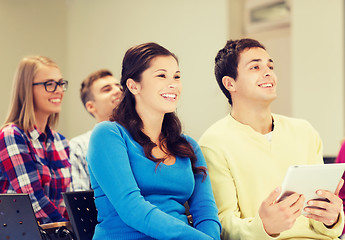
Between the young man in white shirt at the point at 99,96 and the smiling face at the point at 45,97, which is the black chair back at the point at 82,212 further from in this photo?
the young man in white shirt at the point at 99,96

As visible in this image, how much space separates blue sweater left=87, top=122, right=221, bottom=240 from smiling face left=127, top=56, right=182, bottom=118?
164 millimetres

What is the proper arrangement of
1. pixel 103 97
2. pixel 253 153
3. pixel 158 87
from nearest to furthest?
pixel 158 87, pixel 253 153, pixel 103 97

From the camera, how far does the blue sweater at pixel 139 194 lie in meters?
1.84

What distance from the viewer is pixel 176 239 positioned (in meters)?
1.83

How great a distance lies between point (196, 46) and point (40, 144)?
3.04m

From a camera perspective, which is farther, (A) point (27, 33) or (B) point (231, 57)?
(A) point (27, 33)

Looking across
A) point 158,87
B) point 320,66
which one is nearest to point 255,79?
point 158,87

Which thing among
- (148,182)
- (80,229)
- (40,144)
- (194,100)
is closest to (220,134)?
(148,182)

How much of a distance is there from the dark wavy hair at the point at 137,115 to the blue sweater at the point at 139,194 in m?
0.03

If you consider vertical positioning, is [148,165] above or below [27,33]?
below

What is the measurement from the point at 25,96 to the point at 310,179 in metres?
1.78

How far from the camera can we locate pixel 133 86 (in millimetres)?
2104

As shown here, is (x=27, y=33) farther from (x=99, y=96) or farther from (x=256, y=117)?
(x=256, y=117)

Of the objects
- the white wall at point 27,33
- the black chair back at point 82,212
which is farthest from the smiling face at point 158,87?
the white wall at point 27,33
